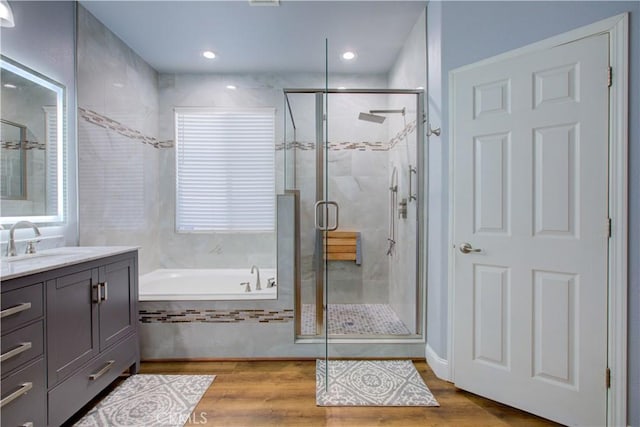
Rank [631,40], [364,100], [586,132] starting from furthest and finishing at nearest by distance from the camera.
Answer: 1. [364,100]
2. [586,132]
3. [631,40]

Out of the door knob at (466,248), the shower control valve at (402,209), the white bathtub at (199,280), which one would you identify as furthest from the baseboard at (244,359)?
the shower control valve at (402,209)

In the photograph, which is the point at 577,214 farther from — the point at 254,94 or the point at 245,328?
the point at 254,94

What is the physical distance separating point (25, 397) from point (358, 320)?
204cm

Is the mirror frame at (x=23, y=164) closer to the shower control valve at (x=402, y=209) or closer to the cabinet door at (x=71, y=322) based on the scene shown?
the cabinet door at (x=71, y=322)

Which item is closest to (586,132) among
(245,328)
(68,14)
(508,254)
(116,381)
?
(508,254)

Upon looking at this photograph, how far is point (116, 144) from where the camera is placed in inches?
108

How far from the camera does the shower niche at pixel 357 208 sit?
2.37 meters

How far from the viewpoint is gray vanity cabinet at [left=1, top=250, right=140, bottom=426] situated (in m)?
1.24

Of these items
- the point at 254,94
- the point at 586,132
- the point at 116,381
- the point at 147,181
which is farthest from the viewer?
the point at 254,94

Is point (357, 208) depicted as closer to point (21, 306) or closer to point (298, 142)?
point (298, 142)

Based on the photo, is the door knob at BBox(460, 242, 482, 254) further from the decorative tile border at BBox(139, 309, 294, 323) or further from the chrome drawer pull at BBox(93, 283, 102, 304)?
the chrome drawer pull at BBox(93, 283, 102, 304)

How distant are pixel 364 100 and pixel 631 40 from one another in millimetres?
1541

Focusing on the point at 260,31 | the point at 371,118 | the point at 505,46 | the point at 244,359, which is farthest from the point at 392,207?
the point at 260,31

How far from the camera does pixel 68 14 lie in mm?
2223
